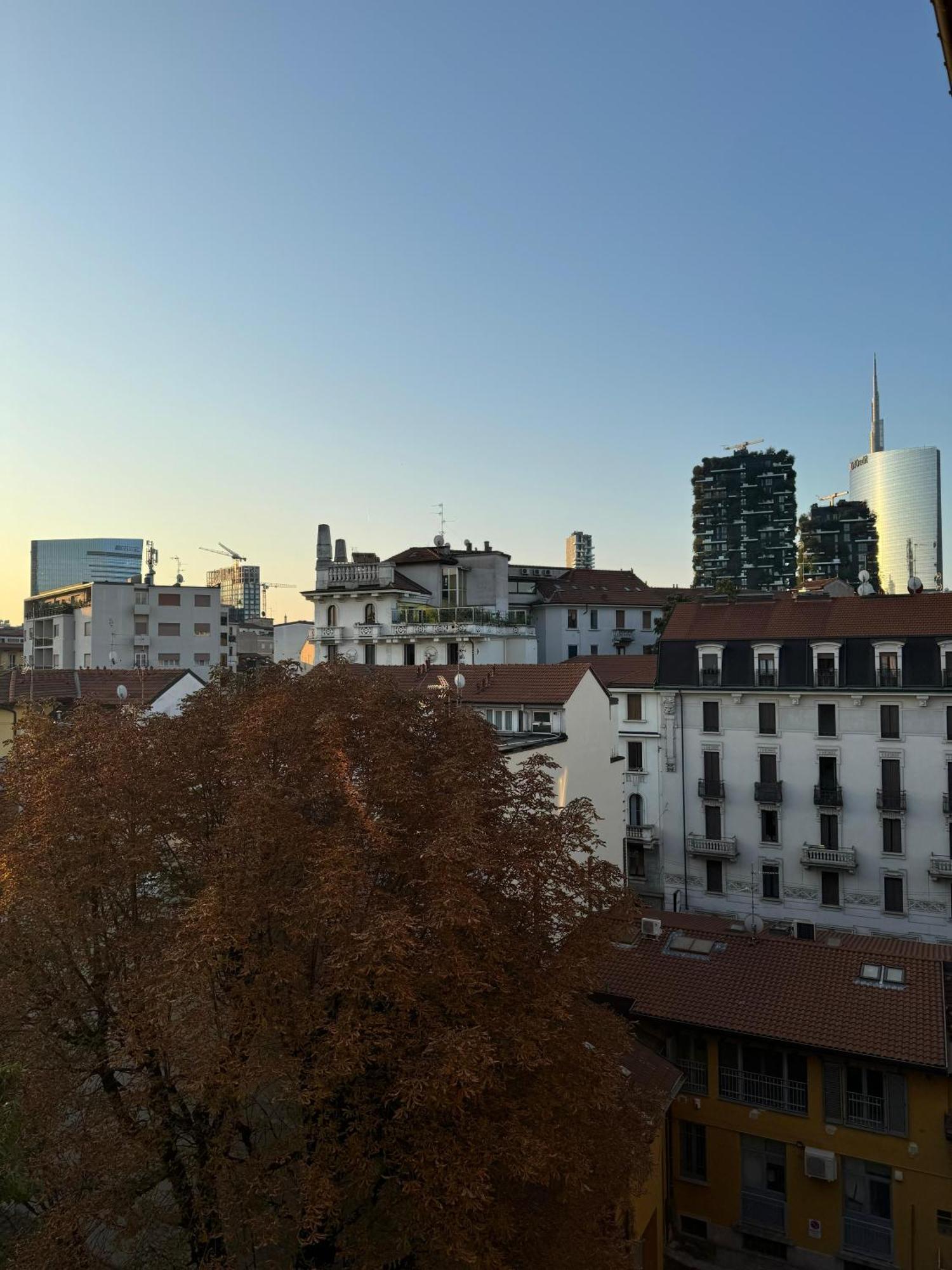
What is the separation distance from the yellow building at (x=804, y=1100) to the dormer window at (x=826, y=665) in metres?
17.4

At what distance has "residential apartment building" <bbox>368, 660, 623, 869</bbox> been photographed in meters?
→ 27.7

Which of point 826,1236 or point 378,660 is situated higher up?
point 378,660

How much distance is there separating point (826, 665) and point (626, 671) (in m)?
11.5

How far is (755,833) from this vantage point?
129 feet

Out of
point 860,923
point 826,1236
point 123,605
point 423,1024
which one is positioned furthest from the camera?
point 123,605

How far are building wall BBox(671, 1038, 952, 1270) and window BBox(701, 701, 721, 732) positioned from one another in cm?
2184

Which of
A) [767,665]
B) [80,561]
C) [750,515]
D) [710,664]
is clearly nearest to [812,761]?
[767,665]

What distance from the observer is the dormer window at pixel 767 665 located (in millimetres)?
39000

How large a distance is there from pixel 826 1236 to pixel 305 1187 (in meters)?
15.5

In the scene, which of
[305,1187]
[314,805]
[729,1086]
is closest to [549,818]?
[314,805]

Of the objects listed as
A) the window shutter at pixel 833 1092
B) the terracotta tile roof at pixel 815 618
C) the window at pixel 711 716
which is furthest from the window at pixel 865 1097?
the window at pixel 711 716

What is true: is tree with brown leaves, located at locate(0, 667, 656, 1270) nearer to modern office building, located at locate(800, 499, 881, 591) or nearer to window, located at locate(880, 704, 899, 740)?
window, located at locate(880, 704, 899, 740)

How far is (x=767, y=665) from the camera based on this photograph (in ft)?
129

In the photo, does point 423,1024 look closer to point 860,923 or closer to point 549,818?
point 549,818
